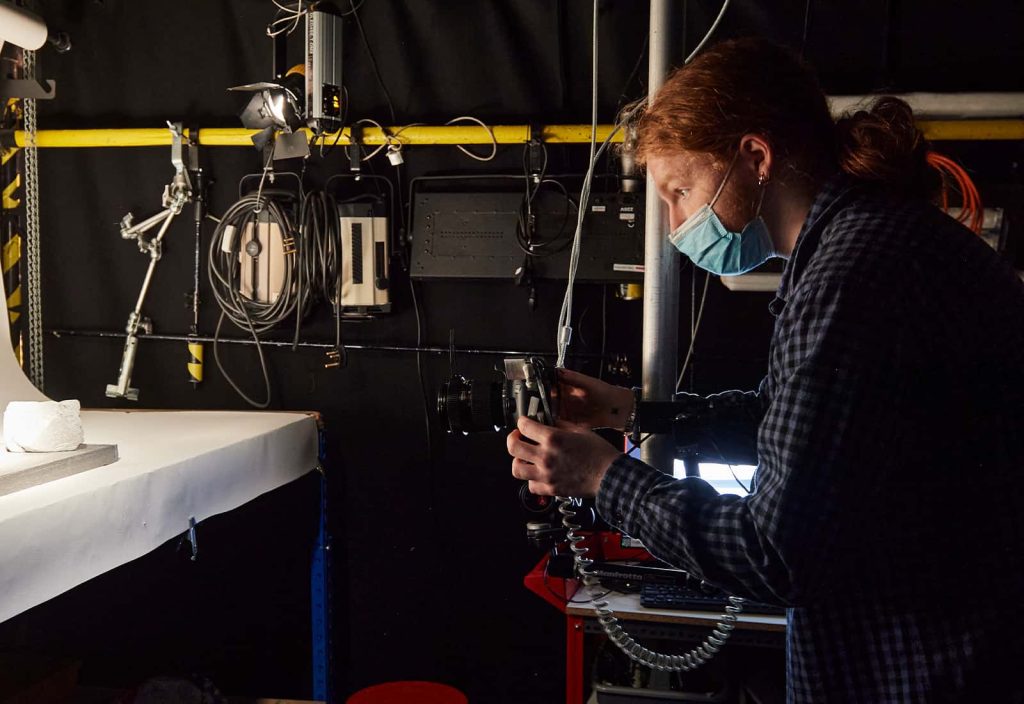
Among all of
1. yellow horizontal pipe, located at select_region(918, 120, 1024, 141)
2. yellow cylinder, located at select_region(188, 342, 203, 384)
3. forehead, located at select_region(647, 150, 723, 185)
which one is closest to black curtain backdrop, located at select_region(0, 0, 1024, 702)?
yellow cylinder, located at select_region(188, 342, 203, 384)

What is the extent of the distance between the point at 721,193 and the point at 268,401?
89.7 inches

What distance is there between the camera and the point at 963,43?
2.69m

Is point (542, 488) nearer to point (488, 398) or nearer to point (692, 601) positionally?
point (488, 398)

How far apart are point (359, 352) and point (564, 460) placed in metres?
2.02

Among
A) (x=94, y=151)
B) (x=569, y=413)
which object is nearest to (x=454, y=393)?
(x=569, y=413)

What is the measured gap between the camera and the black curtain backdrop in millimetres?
2949

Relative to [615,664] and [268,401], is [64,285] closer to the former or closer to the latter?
[268,401]

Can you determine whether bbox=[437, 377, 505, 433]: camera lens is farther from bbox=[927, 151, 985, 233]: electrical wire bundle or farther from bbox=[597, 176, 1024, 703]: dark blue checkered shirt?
bbox=[927, 151, 985, 233]: electrical wire bundle

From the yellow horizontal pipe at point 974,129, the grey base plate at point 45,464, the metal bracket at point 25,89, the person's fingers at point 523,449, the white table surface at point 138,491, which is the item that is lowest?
the white table surface at point 138,491

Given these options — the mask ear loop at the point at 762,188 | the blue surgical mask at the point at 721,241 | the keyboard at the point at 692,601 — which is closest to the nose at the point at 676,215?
the blue surgical mask at the point at 721,241

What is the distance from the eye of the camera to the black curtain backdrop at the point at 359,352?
2.95 m

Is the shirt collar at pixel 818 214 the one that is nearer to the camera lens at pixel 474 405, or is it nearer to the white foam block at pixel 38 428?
the camera lens at pixel 474 405

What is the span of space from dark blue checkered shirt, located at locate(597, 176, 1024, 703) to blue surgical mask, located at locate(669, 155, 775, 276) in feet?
0.75

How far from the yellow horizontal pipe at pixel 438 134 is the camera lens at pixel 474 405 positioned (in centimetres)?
146
